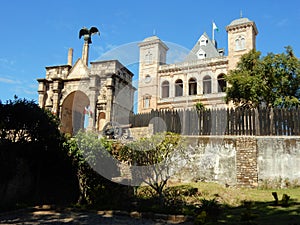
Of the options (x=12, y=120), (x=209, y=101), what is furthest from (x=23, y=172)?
(x=209, y=101)

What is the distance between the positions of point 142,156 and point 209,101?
29.6m

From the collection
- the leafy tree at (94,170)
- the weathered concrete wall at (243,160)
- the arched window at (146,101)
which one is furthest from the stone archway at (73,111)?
the arched window at (146,101)

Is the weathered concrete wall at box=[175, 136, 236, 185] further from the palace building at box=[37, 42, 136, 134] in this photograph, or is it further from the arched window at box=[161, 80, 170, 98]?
the arched window at box=[161, 80, 170, 98]

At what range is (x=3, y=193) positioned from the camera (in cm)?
1091

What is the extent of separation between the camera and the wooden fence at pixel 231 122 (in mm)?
12750

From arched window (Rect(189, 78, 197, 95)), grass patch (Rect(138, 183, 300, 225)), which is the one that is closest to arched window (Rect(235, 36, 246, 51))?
arched window (Rect(189, 78, 197, 95))

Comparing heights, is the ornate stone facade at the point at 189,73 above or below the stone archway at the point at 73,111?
above

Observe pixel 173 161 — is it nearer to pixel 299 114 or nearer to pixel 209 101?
pixel 299 114

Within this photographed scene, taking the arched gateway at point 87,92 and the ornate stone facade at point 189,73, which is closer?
the arched gateway at point 87,92

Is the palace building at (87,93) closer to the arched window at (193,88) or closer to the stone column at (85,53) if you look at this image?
the stone column at (85,53)

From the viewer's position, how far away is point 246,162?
480 inches

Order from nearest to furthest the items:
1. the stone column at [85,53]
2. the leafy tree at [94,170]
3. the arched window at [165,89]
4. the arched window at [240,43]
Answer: the leafy tree at [94,170] → the stone column at [85,53] → the arched window at [240,43] → the arched window at [165,89]

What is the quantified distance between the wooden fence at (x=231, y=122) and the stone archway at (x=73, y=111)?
8037 millimetres

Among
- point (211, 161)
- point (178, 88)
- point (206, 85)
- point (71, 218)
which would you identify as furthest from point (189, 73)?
point (71, 218)
